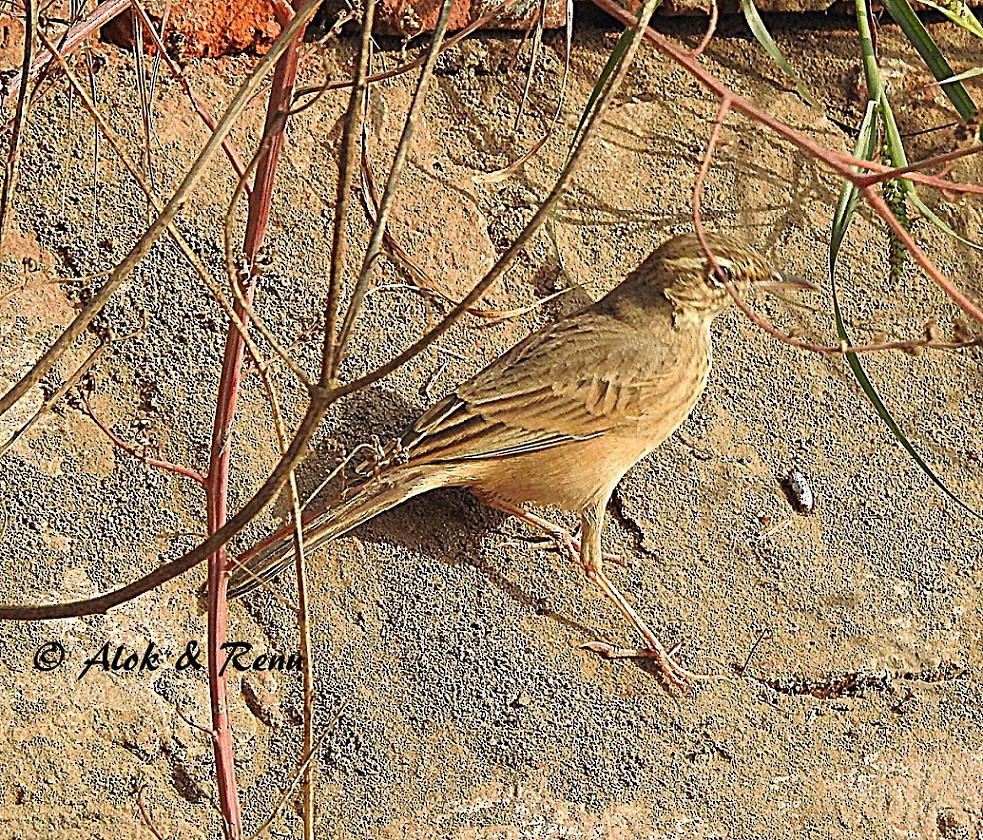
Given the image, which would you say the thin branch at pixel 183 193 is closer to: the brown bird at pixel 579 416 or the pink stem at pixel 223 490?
the pink stem at pixel 223 490

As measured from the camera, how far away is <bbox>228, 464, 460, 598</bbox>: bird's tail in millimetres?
3186

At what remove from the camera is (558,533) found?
365 cm

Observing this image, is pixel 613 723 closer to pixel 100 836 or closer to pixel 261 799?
pixel 261 799

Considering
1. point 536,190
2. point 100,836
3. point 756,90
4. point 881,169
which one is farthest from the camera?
point 756,90

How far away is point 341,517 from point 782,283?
1.53m

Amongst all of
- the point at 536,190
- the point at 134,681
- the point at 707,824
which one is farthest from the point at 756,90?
the point at 134,681

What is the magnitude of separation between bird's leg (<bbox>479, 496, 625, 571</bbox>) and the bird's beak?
2.98 feet

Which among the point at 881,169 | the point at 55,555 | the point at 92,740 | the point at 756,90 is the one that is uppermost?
the point at 756,90

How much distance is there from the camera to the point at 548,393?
351cm

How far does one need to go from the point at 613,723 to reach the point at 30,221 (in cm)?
223

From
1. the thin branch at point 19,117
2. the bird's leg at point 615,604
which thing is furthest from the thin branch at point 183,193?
the bird's leg at point 615,604

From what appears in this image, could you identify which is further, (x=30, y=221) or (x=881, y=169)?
(x=30, y=221)

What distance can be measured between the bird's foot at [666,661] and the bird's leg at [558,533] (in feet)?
0.87

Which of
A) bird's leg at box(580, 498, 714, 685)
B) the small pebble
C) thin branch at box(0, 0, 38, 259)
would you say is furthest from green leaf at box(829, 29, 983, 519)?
thin branch at box(0, 0, 38, 259)
